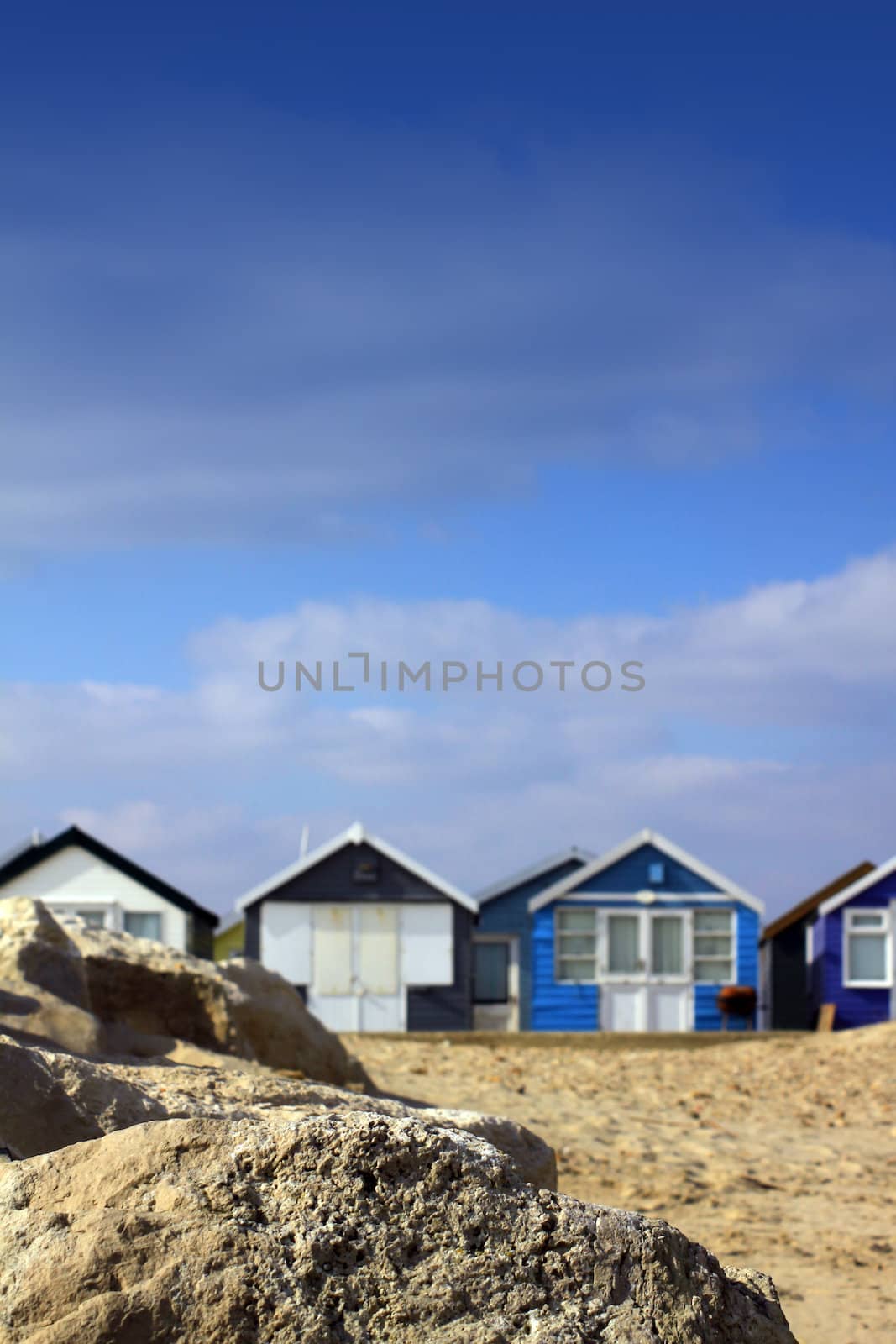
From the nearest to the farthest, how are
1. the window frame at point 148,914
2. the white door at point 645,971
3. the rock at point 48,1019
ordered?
the rock at point 48,1019 < the white door at point 645,971 < the window frame at point 148,914

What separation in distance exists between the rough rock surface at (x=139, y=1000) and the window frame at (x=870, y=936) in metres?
19.6

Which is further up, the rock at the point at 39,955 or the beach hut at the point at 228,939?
the rock at the point at 39,955

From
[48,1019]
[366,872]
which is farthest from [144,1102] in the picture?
[366,872]

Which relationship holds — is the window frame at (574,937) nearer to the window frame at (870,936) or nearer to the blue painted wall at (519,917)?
the blue painted wall at (519,917)

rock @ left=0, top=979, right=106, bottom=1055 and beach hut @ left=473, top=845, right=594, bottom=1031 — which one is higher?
rock @ left=0, top=979, right=106, bottom=1055

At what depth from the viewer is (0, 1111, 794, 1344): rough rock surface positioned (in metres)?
2.47

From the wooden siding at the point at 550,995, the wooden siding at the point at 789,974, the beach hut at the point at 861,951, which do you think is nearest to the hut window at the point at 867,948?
the beach hut at the point at 861,951

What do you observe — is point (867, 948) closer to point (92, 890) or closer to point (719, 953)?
point (719, 953)

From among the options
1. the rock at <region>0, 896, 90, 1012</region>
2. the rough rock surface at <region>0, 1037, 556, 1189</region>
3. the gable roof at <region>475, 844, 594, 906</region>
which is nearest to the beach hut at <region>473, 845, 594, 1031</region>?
the gable roof at <region>475, 844, 594, 906</region>

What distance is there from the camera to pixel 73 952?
24.3ft


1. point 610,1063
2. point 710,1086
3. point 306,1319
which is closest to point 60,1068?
point 306,1319

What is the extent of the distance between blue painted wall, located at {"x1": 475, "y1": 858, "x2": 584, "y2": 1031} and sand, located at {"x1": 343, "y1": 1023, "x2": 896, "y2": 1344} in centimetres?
520

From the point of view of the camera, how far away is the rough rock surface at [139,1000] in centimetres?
641

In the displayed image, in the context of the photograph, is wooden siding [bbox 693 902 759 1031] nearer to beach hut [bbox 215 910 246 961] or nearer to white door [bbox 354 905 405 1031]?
white door [bbox 354 905 405 1031]
